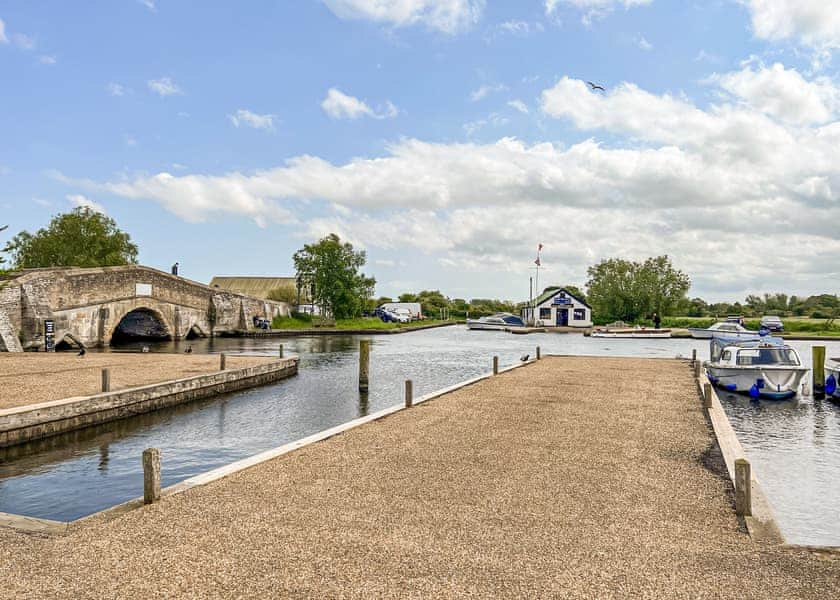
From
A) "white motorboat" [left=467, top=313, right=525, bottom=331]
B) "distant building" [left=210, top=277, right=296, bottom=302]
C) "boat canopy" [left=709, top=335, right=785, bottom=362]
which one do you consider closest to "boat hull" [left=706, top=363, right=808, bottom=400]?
"boat canopy" [left=709, top=335, right=785, bottom=362]

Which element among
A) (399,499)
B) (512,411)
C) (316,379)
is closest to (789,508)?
(512,411)

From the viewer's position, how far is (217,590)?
5.74 meters

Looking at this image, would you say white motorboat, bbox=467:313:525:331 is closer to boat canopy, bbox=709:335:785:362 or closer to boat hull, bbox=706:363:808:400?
boat canopy, bbox=709:335:785:362

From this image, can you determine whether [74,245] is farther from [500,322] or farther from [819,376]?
[819,376]

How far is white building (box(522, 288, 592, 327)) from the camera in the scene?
90500mm

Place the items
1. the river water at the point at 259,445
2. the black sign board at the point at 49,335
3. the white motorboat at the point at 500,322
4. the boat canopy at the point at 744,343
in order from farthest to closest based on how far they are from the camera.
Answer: the white motorboat at the point at 500,322 → the black sign board at the point at 49,335 → the boat canopy at the point at 744,343 → the river water at the point at 259,445

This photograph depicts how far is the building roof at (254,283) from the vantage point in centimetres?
10732

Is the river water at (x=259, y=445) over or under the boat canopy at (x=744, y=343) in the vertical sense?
under

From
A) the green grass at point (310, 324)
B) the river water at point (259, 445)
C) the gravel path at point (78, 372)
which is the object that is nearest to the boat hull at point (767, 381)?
the river water at point (259, 445)

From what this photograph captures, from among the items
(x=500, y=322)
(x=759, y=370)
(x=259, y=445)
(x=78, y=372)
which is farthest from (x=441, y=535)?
(x=500, y=322)

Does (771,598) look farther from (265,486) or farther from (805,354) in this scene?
(805,354)

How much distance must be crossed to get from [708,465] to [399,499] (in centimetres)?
588

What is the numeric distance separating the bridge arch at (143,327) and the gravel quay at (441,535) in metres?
53.0

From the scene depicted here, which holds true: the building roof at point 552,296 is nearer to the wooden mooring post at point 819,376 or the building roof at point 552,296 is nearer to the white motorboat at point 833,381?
the white motorboat at point 833,381
